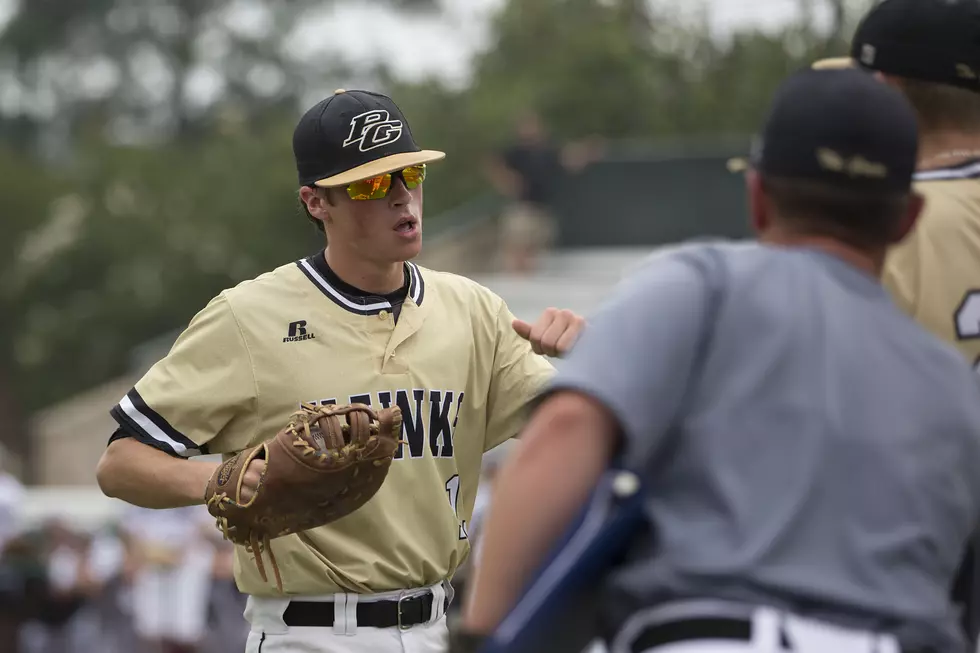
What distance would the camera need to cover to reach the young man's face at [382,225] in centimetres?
496

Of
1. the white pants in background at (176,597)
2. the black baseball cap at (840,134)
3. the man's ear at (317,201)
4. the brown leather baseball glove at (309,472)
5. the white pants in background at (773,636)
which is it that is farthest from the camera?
the white pants in background at (176,597)

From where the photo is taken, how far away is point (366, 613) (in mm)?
4703

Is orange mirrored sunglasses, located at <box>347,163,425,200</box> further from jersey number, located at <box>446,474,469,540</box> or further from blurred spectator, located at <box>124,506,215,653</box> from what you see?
blurred spectator, located at <box>124,506,215,653</box>

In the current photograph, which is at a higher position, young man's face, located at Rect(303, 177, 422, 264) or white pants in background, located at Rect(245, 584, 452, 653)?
young man's face, located at Rect(303, 177, 422, 264)

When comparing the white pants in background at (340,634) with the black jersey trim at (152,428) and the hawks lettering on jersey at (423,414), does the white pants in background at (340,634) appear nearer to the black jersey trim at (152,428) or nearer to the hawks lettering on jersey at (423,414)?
the hawks lettering on jersey at (423,414)

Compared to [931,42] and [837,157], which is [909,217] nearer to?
[837,157]

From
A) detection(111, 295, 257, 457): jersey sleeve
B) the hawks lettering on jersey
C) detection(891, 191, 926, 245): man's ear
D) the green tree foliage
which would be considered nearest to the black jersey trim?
detection(111, 295, 257, 457): jersey sleeve

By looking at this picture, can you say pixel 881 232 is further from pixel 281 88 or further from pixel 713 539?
pixel 281 88

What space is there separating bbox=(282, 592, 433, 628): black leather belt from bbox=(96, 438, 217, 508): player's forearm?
0.45 metres

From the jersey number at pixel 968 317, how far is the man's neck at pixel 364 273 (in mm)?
1935

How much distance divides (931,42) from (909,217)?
83 cm

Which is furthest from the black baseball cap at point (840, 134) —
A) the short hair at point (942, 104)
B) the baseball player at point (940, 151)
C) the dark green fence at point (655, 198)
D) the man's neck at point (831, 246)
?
the dark green fence at point (655, 198)

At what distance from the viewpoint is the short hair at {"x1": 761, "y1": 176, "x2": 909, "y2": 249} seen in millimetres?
2893

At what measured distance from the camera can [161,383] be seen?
15.4ft
